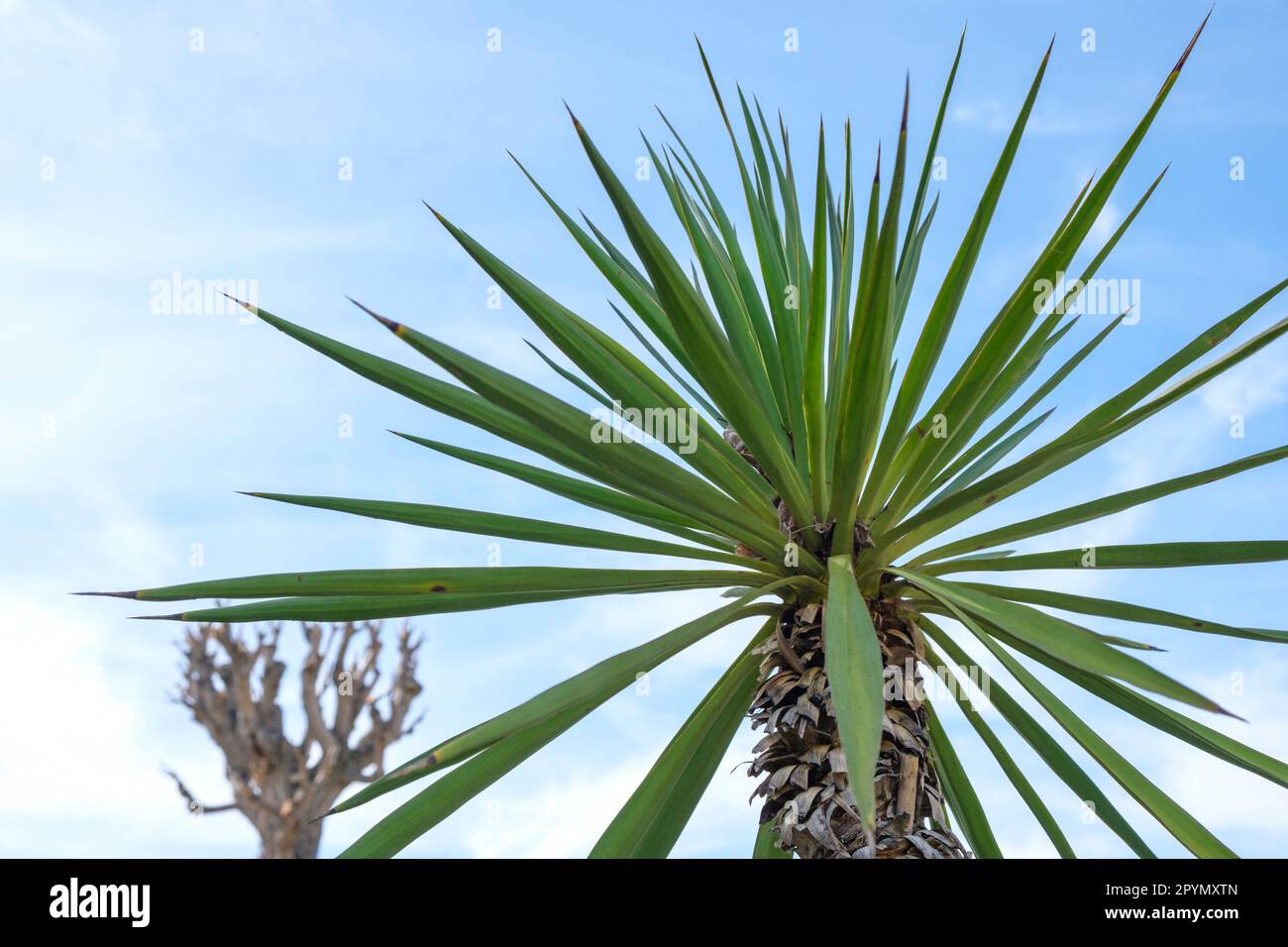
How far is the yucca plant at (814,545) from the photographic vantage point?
143cm

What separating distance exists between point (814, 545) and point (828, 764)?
370 millimetres

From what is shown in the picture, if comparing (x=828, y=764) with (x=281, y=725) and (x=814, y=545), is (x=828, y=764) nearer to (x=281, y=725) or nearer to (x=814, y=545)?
(x=814, y=545)

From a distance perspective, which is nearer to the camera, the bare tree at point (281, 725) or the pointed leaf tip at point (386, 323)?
the pointed leaf tip at point (386, 323)

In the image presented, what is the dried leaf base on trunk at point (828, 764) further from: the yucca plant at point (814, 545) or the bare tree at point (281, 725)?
the bare tree at point (281, 725)

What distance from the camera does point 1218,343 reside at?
189cm

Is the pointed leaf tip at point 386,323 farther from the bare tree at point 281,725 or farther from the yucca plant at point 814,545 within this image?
the bare tree at point 281,725

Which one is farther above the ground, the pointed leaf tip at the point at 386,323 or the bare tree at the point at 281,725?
the pointed leaf tip at the point at 386,323

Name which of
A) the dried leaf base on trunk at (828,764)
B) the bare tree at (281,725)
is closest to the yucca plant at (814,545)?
the dried leaf base on trunk at (828,764)

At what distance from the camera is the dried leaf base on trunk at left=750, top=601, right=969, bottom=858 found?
1490 millimetres

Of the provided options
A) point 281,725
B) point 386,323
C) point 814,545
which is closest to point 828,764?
point 814,545

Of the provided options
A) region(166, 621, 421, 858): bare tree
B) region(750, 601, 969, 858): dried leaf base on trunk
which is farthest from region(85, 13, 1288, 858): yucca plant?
region(166, 621, 421, 858): bare tree
